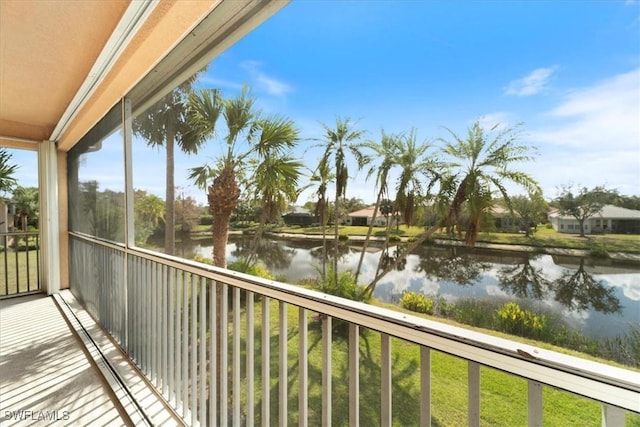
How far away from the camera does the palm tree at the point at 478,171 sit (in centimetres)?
71

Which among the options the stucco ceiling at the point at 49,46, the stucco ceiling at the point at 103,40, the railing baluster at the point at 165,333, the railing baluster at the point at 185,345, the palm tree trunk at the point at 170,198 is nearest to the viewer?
the stucco ceiling at the point at 103,40

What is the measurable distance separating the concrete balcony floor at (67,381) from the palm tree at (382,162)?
6.01ft

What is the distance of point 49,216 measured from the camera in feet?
14.0

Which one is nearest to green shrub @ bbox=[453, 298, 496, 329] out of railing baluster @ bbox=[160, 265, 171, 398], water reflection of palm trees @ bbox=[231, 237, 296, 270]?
water reflection of palm trees @ bbox=[231, 237, 296, 270]

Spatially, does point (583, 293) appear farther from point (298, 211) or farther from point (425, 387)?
point (298, 211)

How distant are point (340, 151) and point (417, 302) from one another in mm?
595

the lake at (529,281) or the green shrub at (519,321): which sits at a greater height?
the lake at (529,281)

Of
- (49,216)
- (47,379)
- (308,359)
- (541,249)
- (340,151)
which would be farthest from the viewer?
(49,216)

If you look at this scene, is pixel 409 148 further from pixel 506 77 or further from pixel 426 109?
pixel 506 77

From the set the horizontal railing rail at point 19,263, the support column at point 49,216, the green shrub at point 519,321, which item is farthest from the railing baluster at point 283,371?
the horizontal railing rail at point 19,263

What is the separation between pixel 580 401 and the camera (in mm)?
649

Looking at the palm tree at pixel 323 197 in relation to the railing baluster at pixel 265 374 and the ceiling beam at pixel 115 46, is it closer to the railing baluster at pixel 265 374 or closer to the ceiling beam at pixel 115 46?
the railing baluster at pixel 265 374

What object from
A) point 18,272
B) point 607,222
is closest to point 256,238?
point 607,222

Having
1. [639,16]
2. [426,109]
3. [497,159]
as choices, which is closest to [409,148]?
[426,109]
